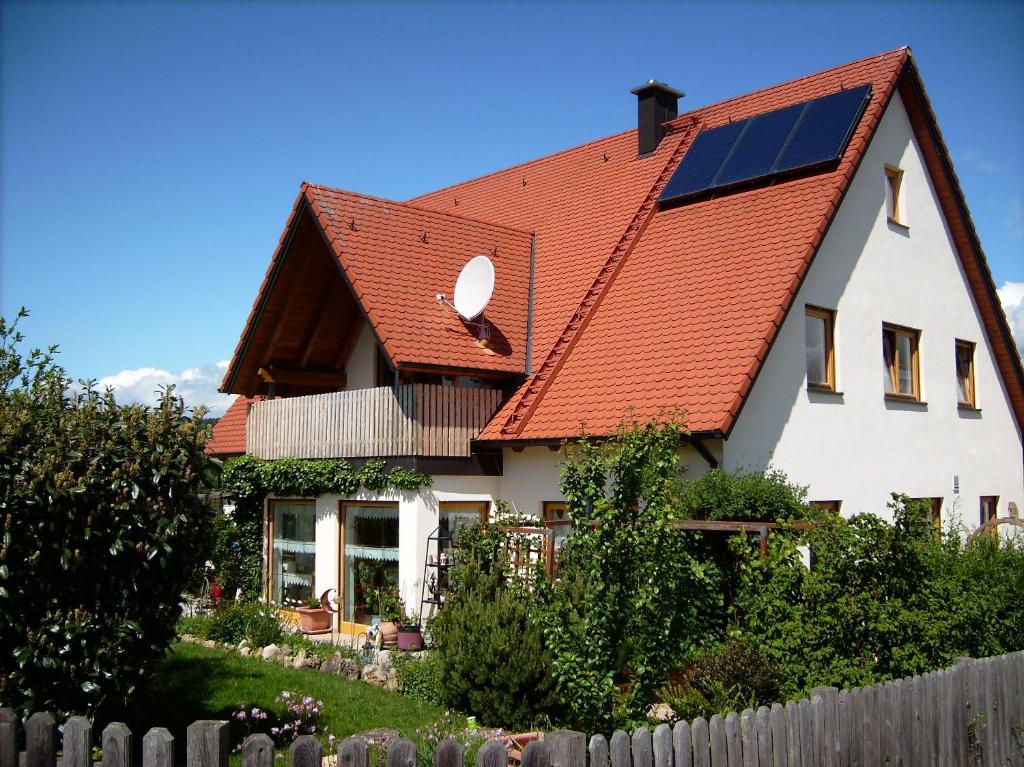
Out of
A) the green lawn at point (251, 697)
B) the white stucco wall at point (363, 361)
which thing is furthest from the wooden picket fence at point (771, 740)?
the white stucco wall at point (363, 361)

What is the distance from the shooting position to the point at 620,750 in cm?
510

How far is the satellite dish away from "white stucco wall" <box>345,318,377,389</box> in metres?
2.62

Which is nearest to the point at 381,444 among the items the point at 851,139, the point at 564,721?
the point at 564,721

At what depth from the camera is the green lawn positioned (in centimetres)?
910

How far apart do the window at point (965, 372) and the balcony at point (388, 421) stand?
9255 millimetres

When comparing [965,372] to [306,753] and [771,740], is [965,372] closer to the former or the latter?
[771,740]

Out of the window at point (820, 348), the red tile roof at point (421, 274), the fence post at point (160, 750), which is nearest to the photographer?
the fence post at point (160, 750)

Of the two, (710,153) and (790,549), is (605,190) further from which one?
(790,549)

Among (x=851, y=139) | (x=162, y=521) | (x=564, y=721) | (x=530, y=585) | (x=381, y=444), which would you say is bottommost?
(x=564, y=721)

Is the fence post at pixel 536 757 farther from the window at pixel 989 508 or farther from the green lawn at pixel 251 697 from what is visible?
the window at pixel 989 508

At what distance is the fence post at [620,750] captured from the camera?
16.7 ft

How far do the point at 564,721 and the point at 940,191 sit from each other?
13.2 meters

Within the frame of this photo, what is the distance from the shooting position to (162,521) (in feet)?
24.6

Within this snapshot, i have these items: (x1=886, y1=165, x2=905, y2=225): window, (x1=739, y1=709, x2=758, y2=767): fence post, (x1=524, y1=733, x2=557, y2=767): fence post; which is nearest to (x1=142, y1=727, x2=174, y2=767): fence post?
(x1=524, y1=733, x2=557, y2=767): fence post
